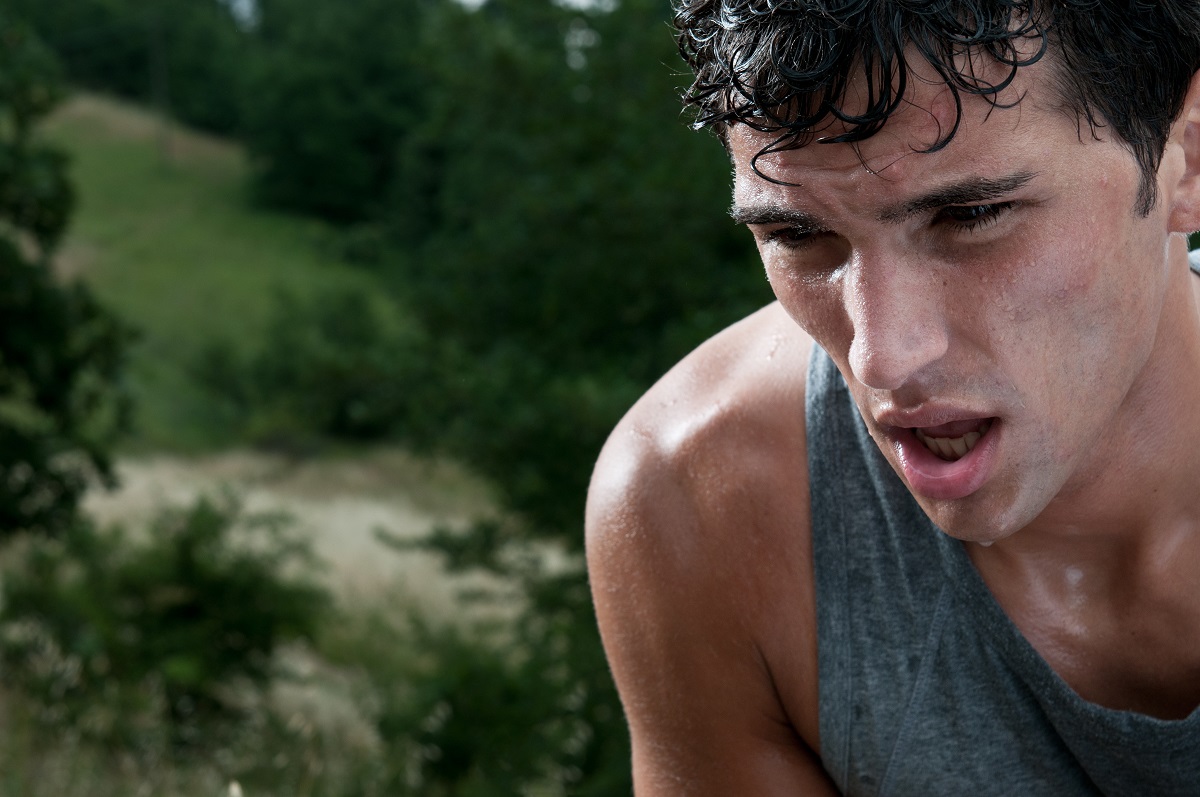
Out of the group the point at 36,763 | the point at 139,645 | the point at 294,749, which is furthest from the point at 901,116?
the point at 139,645

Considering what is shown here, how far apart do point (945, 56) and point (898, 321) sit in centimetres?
32

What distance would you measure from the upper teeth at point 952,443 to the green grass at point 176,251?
33982 millimetres

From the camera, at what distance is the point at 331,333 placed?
121 ft

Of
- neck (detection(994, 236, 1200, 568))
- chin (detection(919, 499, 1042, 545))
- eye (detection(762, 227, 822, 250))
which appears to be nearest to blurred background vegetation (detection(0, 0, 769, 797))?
neck (detection(994, 236, 1200, 568))

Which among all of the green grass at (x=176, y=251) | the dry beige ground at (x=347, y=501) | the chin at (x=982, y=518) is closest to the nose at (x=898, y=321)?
the chin at (x=982, y=518)

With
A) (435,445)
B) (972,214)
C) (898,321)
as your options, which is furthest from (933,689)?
(435,445)

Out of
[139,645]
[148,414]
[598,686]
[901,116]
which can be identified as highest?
[901,116]

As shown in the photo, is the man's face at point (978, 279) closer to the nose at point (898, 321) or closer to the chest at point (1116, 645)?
the nose at point (898, 321)

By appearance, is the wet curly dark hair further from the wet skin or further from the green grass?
the green grass

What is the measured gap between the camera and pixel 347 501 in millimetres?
27266

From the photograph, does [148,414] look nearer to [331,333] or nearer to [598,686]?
[331,333]

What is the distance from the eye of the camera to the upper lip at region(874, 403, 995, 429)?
1.59 meters

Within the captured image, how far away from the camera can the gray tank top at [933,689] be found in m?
1.96

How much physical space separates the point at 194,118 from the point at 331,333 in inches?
1267
